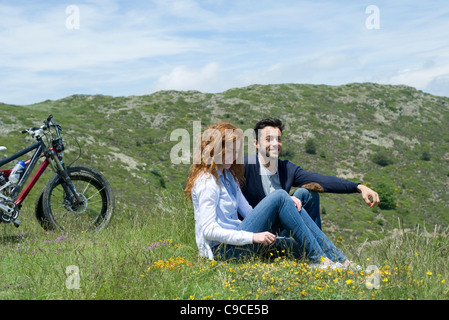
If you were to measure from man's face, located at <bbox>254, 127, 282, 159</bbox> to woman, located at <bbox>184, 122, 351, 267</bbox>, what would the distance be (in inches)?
21.4

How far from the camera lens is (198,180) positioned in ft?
12.2

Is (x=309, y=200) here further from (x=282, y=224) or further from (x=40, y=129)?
(x=40, y=129)

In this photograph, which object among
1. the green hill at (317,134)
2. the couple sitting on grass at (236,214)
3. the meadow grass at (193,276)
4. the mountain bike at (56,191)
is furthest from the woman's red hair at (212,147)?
the green hill at (317,134)

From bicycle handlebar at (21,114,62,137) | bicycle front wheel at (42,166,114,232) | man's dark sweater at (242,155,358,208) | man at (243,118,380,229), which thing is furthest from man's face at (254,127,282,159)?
bicycle handlebar at (21,114,62,137)

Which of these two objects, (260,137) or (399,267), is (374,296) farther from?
(260,137)

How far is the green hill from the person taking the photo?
3275 centimetres

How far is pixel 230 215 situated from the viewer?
393cm

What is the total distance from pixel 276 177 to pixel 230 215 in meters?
0.94

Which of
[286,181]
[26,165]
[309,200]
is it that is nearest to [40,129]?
[26,165]

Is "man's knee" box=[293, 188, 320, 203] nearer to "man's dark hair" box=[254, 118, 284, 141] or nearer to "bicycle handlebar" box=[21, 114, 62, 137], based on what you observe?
"man's dark hair" box=[254, 118, 284, 141]

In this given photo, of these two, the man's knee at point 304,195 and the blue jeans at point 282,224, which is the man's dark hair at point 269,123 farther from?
the blue jeans at point 282,224
